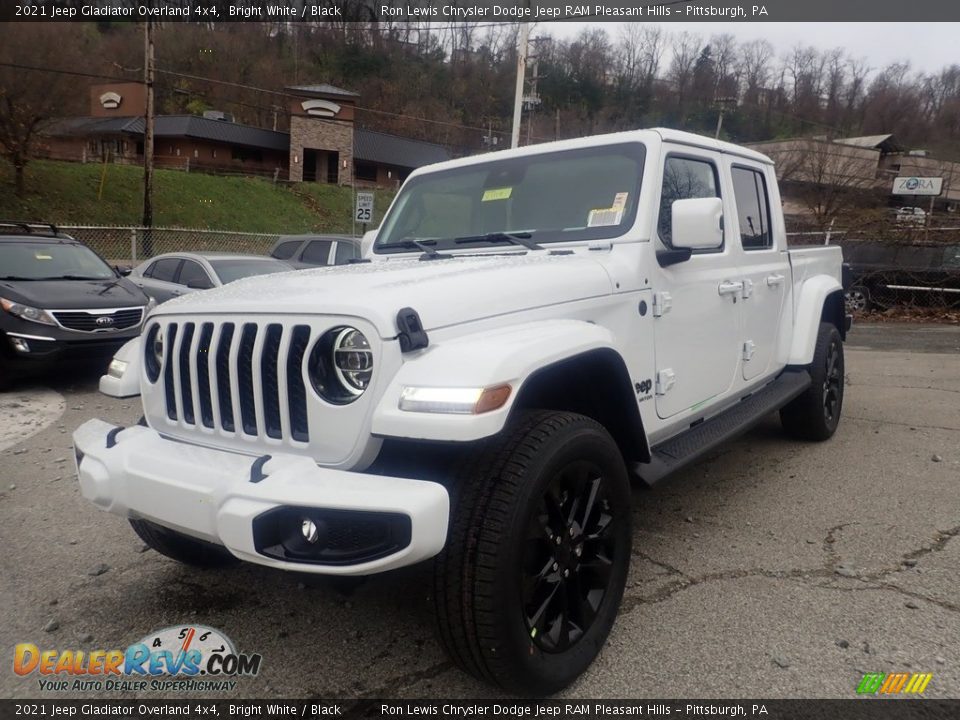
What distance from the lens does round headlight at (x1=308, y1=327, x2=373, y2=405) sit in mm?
2105

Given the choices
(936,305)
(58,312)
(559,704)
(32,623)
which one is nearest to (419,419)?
(559,704)

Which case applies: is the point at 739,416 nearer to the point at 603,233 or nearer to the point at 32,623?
the point at 603,233

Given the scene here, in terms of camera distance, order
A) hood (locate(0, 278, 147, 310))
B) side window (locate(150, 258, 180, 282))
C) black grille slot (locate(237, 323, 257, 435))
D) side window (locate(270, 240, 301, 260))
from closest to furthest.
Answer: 1. black grille slot (locate(237, 323, 257, 435))
2. hood (locate(0, 278, 147, 310))
3. side window (locate(150, 258, 180, 282))
4. side window (locate(270, 240, 301, 260))

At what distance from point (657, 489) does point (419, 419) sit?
2.73 m

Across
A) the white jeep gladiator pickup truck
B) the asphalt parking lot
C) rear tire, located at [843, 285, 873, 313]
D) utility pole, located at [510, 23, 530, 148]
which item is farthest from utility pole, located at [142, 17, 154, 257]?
the white jeep gladiator pickup truck

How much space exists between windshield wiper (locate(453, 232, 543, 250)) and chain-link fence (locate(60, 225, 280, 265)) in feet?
56.7

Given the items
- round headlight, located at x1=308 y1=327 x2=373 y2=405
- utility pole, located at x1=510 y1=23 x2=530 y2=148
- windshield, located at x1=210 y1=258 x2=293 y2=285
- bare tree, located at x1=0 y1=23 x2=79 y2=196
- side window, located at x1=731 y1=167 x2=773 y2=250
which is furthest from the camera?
bare tree, located at x1=0 y1=23 x2=79 y2=196

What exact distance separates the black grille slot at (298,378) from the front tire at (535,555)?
0.53 metres

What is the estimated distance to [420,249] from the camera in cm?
355

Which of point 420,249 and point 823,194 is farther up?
point 823,194

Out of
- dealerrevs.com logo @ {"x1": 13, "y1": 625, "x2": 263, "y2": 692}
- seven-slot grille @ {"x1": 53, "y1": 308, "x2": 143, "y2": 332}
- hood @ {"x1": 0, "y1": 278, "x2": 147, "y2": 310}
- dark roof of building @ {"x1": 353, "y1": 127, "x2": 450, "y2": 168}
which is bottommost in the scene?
dealerrevs.com logo @ {"x1": 13, "y1": 625, "x2": 263, "y2": 692}

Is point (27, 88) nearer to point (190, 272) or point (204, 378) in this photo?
point (190, 272)

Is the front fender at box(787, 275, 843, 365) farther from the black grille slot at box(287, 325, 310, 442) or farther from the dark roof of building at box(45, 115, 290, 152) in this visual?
the dark roof of building at box(45, 115, 290, 152)

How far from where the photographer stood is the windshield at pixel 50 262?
25.3 ft
